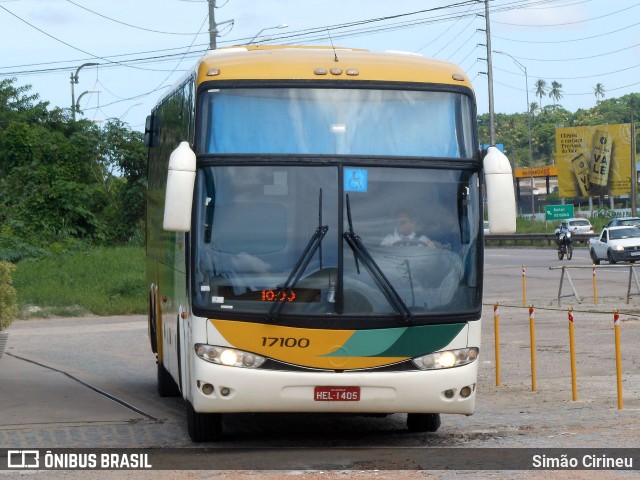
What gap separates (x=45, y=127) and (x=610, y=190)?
1632 inches

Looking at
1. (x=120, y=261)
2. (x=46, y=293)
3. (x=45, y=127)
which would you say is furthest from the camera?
(x=45, y=127)

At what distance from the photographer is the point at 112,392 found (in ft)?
49.4

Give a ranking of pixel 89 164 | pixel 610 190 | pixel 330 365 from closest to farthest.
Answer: pixel 330 365, pixel 89 164, pixel 610 190

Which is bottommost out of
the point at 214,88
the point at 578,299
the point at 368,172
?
the point at 578,299

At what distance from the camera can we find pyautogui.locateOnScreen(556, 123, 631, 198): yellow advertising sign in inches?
3209

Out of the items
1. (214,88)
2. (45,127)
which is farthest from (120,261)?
(214,88)

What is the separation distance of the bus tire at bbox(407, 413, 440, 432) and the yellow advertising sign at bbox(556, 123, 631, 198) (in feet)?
238

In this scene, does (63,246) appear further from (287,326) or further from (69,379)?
(287,326)

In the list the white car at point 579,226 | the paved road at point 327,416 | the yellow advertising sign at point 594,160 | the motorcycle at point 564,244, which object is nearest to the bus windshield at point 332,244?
the paved road at point 327,416

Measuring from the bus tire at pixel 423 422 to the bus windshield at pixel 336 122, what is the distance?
238cm

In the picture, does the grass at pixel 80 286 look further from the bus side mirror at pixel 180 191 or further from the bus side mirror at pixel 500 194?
the bus side mirror at pixel 500 194

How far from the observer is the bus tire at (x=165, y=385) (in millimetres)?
14594

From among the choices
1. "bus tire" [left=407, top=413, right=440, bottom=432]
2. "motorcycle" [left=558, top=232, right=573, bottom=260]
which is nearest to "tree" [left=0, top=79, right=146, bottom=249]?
"motorcycle" [left=558, top=232, right=573, bottom=260]

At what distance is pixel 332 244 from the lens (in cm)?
975
